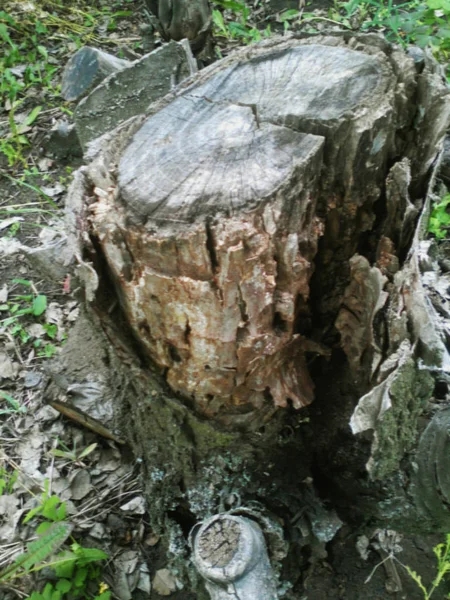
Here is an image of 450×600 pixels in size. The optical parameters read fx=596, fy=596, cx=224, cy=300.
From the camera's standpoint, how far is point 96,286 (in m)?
1.41

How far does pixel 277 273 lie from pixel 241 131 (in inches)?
14.0

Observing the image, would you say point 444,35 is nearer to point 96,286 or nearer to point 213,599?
point 96,286

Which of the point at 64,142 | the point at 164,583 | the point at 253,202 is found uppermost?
the point at 253,202

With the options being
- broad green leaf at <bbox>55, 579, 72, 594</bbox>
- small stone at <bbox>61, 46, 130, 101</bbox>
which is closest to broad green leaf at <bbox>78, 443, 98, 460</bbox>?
broad green leaf at <bbox>55, 579, 72, 594</bbox>

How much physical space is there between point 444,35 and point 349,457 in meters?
2.46

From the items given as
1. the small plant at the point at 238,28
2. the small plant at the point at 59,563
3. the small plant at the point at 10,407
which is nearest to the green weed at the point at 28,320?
the small plant at the point at 10,407

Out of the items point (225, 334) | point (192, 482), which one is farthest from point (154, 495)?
point (225, 334)

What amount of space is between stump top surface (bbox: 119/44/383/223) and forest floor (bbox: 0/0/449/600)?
1.24 feet

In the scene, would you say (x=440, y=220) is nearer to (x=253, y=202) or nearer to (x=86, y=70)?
(x=86, y=70)

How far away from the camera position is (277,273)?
4.71 ft

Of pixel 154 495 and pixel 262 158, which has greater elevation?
pixel 262 158

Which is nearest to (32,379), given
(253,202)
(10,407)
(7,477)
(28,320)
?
(10,407)

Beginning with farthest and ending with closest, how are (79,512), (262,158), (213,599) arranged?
(79,512) → (213,599) → (262,158)

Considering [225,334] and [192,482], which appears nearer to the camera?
[225,334]
